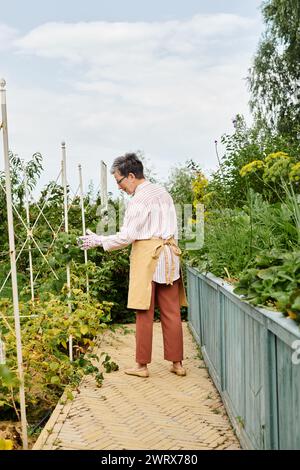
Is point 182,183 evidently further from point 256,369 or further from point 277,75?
point 256,369

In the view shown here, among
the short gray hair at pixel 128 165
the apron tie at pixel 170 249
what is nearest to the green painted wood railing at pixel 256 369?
the apron tie at pixel 170 249

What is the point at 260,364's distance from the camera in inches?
100

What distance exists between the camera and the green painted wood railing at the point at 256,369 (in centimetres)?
211

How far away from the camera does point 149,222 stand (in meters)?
4.45

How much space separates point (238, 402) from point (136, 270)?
1528 mm

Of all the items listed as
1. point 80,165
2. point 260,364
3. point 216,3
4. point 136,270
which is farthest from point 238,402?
point 216,3

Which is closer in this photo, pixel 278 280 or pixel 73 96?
pixel 278 280

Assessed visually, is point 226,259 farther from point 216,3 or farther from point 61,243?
point 216,3

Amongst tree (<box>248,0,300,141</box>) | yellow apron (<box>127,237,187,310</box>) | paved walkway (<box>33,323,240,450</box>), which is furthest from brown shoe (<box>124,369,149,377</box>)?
tree (<box>248,0,300,141</box>)

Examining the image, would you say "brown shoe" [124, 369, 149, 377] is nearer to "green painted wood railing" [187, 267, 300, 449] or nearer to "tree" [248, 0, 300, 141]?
"green painted wood railing" [187, 267, 300, 449]

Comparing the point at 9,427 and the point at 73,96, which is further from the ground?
the point at 73,96

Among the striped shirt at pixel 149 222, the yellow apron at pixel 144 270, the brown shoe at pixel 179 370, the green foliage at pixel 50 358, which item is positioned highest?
the striped shirt at pixel 149 222

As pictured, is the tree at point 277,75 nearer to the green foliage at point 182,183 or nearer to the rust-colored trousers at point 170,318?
the green foliage at point 182,183

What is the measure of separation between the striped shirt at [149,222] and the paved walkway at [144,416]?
2.48ft
